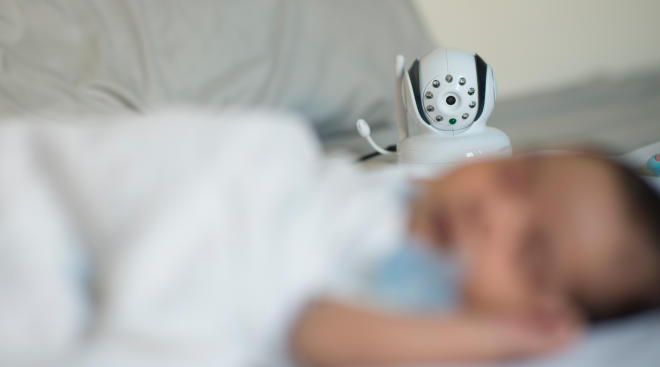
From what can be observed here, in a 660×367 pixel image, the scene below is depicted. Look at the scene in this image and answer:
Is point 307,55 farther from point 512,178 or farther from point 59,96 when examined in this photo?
point 512,178

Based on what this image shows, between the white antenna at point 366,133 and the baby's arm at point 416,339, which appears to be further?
the white antenna at point 366,133

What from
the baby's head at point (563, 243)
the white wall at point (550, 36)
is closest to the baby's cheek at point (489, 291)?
the baby's head at point (563, 243)

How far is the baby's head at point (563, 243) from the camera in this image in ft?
1.69

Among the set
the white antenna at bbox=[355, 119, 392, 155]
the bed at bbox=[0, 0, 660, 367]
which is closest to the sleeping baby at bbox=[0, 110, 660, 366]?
the bed at bbox=[0, 0, 660, 367]

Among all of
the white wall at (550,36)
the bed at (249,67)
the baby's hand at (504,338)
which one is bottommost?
the baby's hand at (504,338)

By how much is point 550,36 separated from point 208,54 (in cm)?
137

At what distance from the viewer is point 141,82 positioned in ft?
3.83

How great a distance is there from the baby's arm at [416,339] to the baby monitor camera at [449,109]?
2.05 ft

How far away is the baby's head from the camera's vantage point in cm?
52

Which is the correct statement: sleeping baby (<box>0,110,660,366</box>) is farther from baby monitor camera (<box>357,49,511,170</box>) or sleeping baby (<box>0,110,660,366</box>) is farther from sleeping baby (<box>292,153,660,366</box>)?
baby monitor camera (<box>357,49,511,170</box>)

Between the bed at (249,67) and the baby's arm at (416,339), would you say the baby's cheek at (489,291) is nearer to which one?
the baby's arm at (416,339)

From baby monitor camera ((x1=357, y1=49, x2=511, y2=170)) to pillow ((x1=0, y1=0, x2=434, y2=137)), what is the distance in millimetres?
302

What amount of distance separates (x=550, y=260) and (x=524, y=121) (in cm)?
107

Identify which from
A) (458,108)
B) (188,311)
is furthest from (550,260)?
(458,108)
